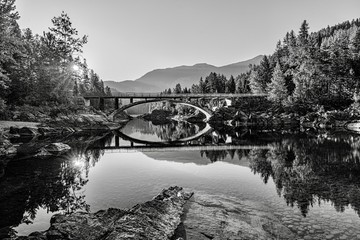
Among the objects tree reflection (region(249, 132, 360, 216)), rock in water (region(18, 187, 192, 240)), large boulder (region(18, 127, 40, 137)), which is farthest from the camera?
large boulder (region(18, 127, 40, 137))

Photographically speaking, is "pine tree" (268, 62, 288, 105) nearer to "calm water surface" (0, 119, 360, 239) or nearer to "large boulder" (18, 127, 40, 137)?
"calm water surface" (0, 119, 360, 239)

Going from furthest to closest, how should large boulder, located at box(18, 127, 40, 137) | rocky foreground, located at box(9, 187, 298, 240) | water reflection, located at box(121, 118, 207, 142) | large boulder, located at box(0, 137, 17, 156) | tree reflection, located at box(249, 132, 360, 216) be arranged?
water reflection, located at box(121, 118, 207, 142) → large boulder, located at box(18, 127, 40, 137) → large boulder, located at box(0, 137, 17, 156) → tree reflection, located at box(249, 132, 360, 216) → rocky foreground, located at box(9, 187, 298, 240)

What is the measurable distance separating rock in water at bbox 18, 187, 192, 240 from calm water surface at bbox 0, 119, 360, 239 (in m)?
2.10

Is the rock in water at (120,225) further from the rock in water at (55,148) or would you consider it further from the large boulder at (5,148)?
the rock in water at (55,148)

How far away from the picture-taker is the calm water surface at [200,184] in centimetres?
1002

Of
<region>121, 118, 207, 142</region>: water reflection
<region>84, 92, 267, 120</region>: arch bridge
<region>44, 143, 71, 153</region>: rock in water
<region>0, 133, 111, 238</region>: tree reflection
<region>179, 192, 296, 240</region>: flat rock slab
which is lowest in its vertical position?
<region>179, 192, 296, 240</region>: flat rock slab

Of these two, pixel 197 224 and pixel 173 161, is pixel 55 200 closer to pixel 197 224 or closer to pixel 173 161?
pixel 197 224

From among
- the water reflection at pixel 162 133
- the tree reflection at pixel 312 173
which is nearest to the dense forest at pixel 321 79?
the water reflection at pixel 162 133

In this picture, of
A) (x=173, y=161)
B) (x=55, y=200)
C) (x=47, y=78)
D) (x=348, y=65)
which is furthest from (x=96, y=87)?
(x=55, y=200)

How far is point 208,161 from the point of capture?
75.5 feet

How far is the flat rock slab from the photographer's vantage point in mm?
8445

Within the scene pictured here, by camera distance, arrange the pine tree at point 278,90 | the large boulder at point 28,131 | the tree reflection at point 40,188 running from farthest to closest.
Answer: the pine tree at point 278,90 < the large boulder at point 28,131 < the tree reflection at point 40,188

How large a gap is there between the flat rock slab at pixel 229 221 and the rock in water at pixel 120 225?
0.75 m

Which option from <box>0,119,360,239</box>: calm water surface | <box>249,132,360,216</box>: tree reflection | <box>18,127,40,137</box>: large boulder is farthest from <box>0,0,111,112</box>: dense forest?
<box>249,132,360,216</box>: tree reflection
